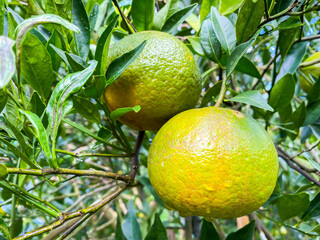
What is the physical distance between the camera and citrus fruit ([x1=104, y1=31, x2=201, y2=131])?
0.56 metres

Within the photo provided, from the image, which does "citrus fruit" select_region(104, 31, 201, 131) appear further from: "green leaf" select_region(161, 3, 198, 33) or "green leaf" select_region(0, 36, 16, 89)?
"green leaf" select_region(0, 36, 16, 89)

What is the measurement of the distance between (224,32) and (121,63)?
230 millimetres

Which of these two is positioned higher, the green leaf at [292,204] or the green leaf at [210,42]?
the green leaf at [210,42]

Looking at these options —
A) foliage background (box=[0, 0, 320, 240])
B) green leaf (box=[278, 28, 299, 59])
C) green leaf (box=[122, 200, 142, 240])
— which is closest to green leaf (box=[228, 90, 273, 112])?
foliage background (box=[0, 0, 320, 240])

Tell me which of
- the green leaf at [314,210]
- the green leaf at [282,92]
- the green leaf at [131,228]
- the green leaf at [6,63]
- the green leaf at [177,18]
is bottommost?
the green leaf at [131,228]

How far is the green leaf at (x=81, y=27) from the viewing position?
0.54 metres

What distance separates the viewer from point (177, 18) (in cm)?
72

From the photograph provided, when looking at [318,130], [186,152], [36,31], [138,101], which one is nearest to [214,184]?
[186,152]

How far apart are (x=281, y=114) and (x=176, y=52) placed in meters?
0.45

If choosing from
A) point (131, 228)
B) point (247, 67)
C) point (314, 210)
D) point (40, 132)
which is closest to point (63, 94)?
point (40, 132)

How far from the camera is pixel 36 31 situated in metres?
0.62

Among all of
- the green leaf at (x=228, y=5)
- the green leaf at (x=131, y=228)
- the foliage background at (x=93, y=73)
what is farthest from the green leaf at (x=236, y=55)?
the green leaf at (x=131, y=228)

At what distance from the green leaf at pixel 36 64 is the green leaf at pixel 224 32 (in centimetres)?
32

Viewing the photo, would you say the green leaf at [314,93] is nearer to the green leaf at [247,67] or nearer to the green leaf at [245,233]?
the green leaf at [247,67]
